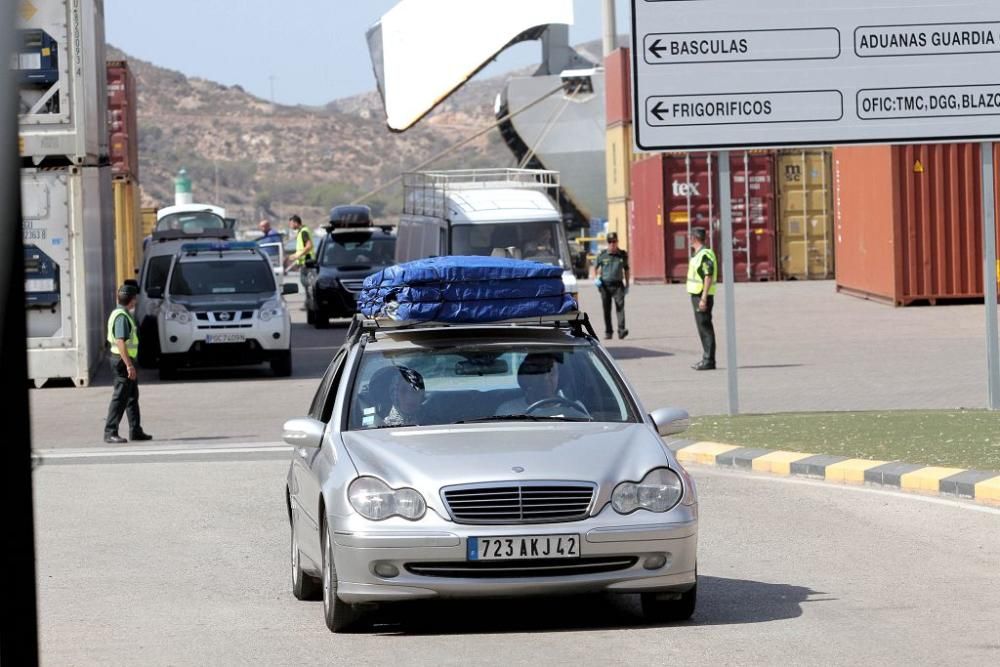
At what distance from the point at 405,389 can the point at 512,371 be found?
0.54 meters

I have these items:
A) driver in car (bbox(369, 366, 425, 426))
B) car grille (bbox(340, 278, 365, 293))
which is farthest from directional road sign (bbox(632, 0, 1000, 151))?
car grille (bbox(340, 278, 365, 293))

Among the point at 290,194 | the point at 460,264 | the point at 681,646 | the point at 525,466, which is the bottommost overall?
the point at 681,646

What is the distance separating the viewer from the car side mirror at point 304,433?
335 inches

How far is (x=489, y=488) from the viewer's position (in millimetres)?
7699

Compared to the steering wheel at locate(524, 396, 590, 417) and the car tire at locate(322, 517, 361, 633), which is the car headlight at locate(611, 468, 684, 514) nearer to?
the steering wheel at locate(524, 396, 590, 417)

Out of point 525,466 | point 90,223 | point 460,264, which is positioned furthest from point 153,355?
point 525,466

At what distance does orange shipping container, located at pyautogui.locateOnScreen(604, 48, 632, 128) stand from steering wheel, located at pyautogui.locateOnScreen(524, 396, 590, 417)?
148 feet

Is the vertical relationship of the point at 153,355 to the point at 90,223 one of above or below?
below

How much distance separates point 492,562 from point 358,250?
1180 inches

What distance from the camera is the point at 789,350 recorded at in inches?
1082

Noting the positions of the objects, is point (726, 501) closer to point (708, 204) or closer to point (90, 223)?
point (90, 223)

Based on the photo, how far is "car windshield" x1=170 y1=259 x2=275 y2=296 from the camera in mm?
26188

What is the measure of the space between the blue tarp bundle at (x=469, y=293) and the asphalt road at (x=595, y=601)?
1.48 m

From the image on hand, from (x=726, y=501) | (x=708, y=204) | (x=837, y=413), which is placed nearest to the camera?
(x=726, y=501)
